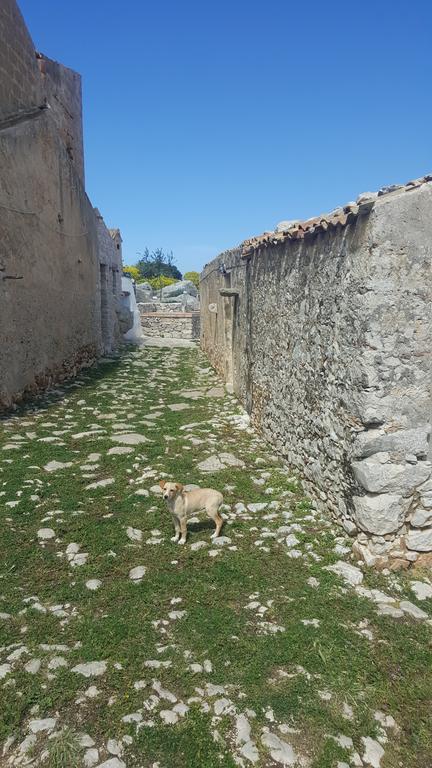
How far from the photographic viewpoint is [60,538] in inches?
181

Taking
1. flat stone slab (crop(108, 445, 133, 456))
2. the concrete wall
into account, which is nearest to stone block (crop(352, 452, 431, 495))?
flat stone slab (crop(108, 445, 133, 456))

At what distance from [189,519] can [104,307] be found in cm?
1389

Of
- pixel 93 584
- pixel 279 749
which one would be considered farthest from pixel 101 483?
pixel 279 749

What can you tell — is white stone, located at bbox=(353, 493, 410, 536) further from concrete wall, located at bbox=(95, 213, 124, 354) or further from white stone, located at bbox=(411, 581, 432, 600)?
Answer: concrete wall, located at bbox=(95, 213, 124, 354)

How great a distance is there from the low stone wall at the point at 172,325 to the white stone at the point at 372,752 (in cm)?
2426

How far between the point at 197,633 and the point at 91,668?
720 mm

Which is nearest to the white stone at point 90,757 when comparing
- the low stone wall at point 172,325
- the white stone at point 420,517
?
the white stone at point 420,517

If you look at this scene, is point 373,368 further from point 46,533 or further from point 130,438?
point 130,438

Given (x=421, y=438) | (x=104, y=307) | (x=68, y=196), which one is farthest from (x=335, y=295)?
(x=104, y=307)

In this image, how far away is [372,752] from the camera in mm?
2605

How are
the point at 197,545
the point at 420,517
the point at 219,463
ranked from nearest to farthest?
the point at 420,517
the point at 197,545
the point at 219,463

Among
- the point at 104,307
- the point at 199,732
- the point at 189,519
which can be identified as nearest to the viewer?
the point at 199,732

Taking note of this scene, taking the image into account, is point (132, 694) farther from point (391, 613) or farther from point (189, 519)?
point (189, 519)

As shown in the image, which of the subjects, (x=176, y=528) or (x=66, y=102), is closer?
(x=176, y=528)
